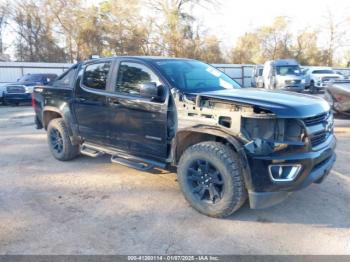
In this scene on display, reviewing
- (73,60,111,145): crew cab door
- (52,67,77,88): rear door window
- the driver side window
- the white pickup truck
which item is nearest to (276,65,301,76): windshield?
the white pickup truck

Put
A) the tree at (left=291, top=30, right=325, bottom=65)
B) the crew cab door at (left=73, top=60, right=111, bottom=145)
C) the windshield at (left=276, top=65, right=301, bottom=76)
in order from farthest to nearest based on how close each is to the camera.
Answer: the tree at (left=291, top=30, right=325, bottom=65) → the windshield at (left=276, top=65, right=301, bottom=76) → the crew cab door at (left=73, top=60, right=111, bottom=145)

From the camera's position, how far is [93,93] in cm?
493

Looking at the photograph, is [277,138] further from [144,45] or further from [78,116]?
[144,45]

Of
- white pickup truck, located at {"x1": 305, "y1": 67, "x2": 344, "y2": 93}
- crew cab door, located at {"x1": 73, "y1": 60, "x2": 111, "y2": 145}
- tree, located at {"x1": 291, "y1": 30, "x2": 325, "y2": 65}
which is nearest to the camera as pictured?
crew cab door, located at {"x1": 73, "y1": 60, "x2": 111, "y2": 145}

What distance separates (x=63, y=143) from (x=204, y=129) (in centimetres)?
310

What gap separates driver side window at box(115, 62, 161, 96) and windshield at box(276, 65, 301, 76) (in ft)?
54.0

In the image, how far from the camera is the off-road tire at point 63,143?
5.65 m

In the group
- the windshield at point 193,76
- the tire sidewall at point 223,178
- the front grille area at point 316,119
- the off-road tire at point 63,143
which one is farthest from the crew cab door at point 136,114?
the front grille area at point 316,119

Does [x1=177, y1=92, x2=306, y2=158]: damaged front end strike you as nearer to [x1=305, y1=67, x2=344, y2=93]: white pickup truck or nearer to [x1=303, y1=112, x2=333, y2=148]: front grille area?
[x1=303, y1=112, x2=333, y2=148]: front grille area

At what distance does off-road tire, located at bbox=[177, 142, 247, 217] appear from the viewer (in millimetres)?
3420

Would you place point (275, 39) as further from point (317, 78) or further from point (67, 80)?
point (67, 80)

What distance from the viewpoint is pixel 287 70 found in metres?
19.6

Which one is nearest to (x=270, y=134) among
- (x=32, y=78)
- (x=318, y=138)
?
(x=318, y=138)

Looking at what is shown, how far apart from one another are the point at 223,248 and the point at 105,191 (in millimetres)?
2026
